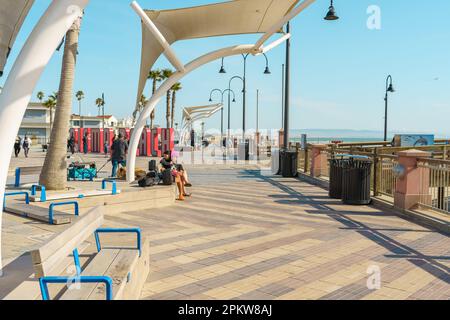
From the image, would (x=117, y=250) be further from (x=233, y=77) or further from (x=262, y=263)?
(x=233, y=77)

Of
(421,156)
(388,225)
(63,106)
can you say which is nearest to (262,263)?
(388,225)

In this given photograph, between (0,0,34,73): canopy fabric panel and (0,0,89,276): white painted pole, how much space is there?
7.49ft

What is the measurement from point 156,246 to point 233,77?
127 ft

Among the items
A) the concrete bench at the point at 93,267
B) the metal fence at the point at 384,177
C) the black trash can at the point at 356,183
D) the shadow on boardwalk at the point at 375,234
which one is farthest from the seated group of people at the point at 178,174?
the concrete bench at the point at 93,267

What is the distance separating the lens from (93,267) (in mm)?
4648

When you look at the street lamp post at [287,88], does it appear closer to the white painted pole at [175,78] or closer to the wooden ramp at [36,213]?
the white painted pole at [175,78]

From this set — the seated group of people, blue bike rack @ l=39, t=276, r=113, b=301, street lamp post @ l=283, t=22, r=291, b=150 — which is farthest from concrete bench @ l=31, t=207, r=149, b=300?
street lamp post @ l=283, t=22, r=291, b=150

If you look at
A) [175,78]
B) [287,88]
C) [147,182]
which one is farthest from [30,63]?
[287,88]

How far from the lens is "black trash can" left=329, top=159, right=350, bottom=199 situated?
1260cm

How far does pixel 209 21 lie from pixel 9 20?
31.0 ft

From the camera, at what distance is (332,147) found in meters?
16.3

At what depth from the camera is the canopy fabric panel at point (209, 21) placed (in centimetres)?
1412
